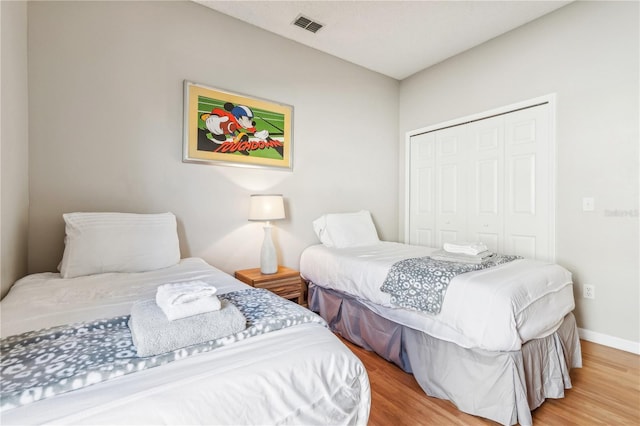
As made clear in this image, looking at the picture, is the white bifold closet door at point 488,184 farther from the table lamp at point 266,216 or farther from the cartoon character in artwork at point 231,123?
the cartoon character in artwork at point 231,123

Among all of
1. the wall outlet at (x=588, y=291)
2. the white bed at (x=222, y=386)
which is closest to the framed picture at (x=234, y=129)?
the white bed at (x=222, y=386)

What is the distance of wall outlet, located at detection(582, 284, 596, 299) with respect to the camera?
8.02ft

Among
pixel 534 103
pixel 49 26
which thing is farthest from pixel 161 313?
pixel 534 103

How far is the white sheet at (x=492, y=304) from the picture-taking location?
1.51m

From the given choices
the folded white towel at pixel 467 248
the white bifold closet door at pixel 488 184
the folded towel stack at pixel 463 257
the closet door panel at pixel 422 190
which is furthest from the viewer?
the closet door panel at pixel 422 190

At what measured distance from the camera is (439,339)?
1771 millimetres

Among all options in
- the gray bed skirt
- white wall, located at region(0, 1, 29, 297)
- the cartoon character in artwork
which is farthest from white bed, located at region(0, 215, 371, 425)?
the cartoon character in artwork

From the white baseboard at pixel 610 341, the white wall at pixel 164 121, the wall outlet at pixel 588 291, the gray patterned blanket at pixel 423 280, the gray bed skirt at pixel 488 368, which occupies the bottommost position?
the white baseboard at pixel 610 341

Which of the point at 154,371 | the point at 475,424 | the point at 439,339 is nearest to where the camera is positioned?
the point at 154,371

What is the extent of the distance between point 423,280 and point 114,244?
1.98 metres

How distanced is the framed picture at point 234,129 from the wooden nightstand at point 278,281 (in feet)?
3.32

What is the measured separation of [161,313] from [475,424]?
64.1 inches

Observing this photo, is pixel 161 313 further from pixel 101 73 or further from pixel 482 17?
pixel 482 17

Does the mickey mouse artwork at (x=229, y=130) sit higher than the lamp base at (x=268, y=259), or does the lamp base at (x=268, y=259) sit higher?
the mickey mouse artwork at (x=229, y=130)
